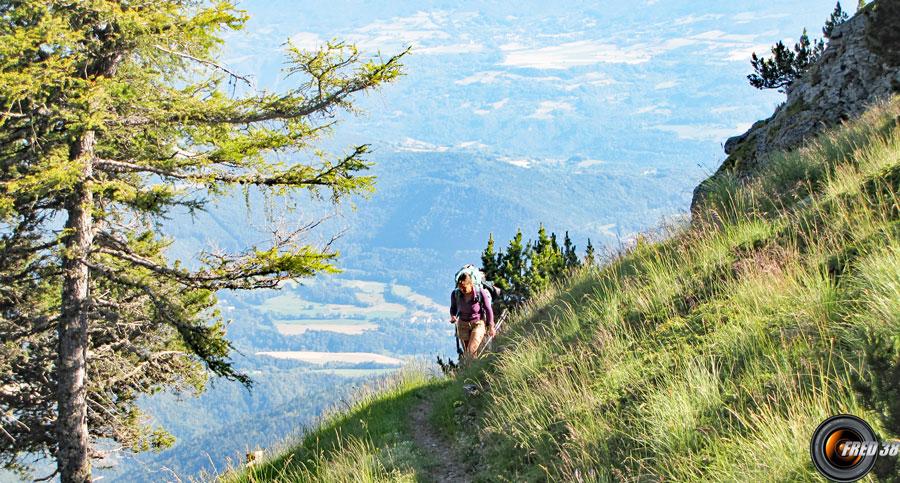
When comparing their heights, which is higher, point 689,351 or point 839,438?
point 839,438

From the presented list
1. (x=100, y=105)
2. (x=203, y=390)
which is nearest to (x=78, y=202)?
(x=100, y=105)

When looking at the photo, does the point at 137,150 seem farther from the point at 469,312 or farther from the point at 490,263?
the point at 490,263

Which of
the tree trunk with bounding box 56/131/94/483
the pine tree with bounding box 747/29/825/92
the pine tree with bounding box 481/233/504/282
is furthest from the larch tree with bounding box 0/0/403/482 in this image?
the pine tree with bounding box 747/29/825/92

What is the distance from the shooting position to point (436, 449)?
25.5ft

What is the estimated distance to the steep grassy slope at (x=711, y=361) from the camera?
4.20m

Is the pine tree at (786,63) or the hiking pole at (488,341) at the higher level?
the pine tree at (786,63)

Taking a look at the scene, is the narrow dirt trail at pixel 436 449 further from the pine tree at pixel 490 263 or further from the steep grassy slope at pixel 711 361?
the pine tree at pixel 490 263

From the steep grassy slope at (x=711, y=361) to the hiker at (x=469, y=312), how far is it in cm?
215

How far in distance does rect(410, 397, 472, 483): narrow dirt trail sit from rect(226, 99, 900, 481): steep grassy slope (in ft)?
0.41

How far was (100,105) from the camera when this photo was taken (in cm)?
1012

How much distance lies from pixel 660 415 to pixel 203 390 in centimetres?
1303

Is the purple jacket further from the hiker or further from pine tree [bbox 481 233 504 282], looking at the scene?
pine tree [bbox 481 233 504 282]

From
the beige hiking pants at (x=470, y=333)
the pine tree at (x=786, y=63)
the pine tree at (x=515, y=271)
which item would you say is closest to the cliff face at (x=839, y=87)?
the beige hiking pants at (x=470, y=333)

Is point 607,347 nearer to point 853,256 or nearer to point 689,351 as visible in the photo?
point 689,351
